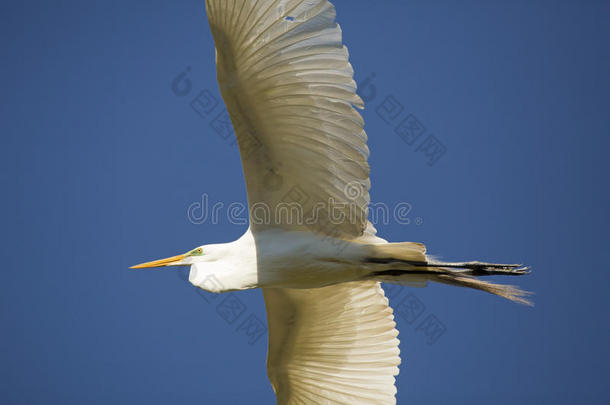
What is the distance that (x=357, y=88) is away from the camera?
3713mm

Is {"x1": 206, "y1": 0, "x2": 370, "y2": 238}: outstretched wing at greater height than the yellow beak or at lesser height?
greater

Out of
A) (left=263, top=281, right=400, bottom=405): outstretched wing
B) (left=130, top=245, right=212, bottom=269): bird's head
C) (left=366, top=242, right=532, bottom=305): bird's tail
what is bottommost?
(left=263, top=281, right=400, bottom=405): outstretched wing

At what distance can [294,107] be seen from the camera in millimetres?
3889

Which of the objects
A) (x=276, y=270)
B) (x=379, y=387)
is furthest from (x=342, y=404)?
(x=276, y=270)

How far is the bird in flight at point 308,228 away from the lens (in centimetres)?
366

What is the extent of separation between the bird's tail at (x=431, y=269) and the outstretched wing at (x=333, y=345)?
2.52 feet

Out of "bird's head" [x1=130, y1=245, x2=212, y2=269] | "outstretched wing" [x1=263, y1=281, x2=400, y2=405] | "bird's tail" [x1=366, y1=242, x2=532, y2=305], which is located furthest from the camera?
"outstretched wing" [x1=263, y1=281, x2=400, y2=405]

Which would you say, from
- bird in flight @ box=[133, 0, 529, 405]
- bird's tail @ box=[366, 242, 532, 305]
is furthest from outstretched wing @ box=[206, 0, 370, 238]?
bird's tail @ box=[366, 242, 532, 305]

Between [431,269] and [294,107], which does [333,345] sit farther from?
[294,107]

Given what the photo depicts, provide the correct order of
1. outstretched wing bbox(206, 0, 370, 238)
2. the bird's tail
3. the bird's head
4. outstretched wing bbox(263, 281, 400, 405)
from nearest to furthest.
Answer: outstretched wing bbox(206, 0, 370, 238) → the bird's tail → the bird's head → outstretched wing bbox(263, 281, 400, 405)

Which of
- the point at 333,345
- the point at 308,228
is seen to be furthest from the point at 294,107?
the point at 333,345

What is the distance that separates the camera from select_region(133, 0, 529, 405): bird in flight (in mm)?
3658

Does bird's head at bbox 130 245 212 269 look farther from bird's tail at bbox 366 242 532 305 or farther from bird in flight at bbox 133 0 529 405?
bird's tail at bbox 366 242 532 305

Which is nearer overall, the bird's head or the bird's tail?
the bird's tail
